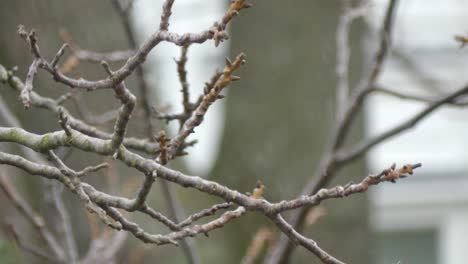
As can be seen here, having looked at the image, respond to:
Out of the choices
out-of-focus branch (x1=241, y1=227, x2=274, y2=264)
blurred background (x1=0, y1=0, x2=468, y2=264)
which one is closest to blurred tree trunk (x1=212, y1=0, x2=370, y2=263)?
blurred background (x1=0, y1=0, x2=468, y2=264)

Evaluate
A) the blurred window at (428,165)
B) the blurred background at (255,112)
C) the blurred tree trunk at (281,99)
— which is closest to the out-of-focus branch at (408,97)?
the blurred background at (255,112)

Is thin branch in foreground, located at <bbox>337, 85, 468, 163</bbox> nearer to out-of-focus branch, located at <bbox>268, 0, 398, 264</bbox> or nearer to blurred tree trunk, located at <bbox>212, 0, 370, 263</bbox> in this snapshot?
out-of-focus branch, located at <bbox>268, 0, 398, 264</bbox>

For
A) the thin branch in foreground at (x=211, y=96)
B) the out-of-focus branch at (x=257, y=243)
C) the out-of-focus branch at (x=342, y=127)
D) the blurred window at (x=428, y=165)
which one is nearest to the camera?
the thin branch in foreground at (x=211, y=96)

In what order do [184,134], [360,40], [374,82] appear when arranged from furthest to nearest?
[360,40], [374,82], [184,134]

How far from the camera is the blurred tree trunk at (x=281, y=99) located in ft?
12.9

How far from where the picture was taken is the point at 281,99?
4039 millimetres

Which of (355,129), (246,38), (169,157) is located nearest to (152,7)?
(246,38)

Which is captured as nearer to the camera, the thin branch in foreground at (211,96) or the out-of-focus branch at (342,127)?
the thin branch in foreground at (211,96)

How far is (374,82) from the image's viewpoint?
7.94 ft

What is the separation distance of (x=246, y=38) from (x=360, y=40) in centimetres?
53

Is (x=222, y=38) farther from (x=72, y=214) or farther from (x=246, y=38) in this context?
(x=246, y=38)

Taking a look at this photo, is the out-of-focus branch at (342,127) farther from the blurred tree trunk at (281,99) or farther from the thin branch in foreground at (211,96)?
the blurred tree trunk at (281,99)

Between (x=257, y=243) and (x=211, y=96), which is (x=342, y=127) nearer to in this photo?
(x=257, y=243)

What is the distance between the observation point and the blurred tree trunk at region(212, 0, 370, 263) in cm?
392
